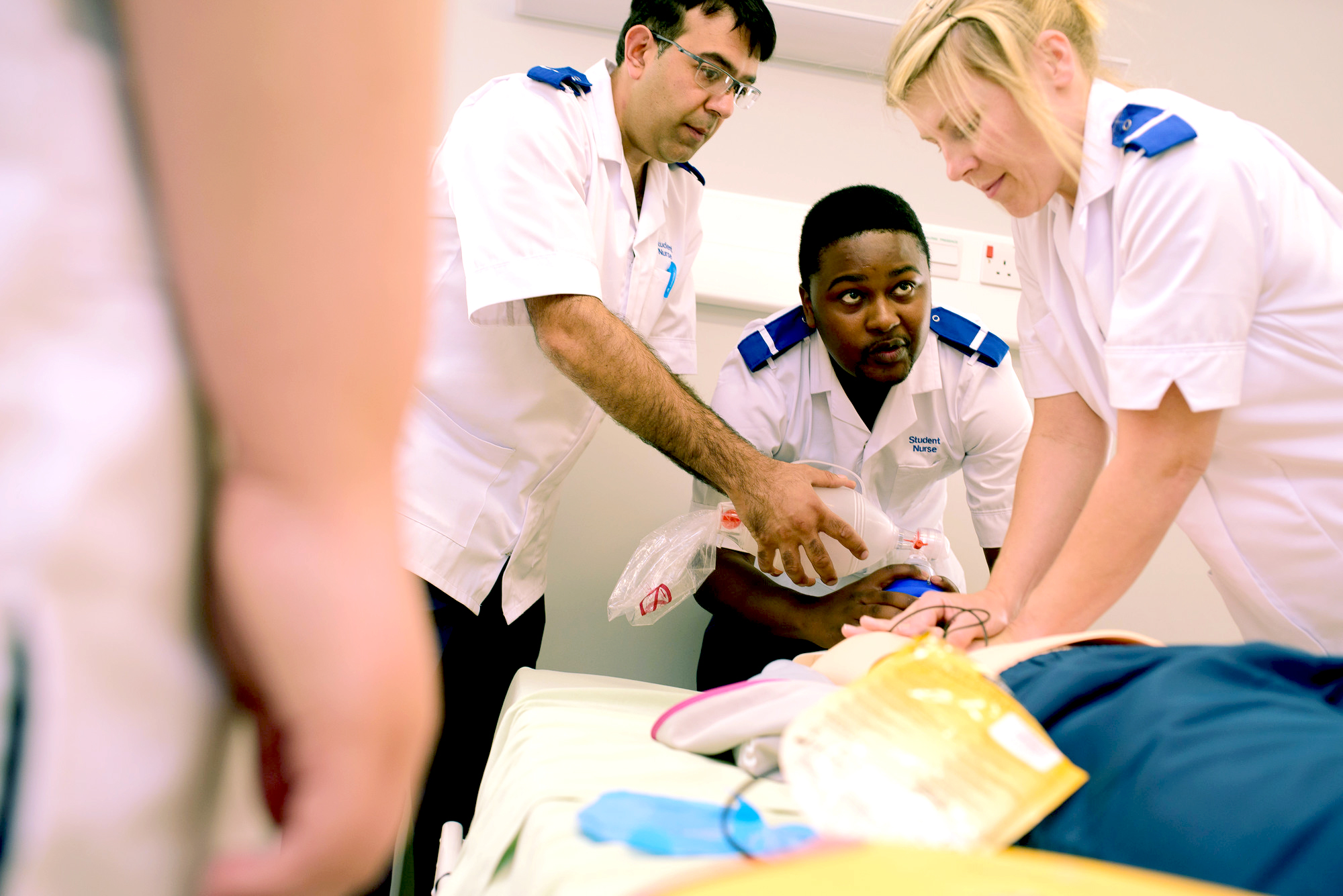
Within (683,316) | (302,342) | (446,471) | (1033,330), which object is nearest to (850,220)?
(683,316)

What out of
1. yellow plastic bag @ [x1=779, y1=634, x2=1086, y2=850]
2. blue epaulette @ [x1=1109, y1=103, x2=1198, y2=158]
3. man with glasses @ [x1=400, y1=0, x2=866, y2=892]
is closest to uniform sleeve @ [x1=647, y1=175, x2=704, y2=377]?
man with glasses @ [x1=400, y1=0, x2=866, y2=892]

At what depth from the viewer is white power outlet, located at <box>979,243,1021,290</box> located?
234 cm

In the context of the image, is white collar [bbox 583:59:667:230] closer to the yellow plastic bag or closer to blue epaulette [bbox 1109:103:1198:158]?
blue epaulette [bbox 1109:103:1198:158]

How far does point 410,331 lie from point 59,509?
11 cm

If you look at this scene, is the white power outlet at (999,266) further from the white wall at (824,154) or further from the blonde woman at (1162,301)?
the blonde woman at (1162,301)

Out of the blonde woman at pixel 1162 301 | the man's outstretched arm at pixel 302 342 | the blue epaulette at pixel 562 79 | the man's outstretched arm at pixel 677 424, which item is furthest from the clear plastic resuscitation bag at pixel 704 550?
the man's outstretched arm at pixel 302 342

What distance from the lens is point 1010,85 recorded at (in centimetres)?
121

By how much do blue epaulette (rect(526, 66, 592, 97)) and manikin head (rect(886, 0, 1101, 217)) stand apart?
0.64m

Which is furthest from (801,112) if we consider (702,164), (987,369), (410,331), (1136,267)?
(410,331)

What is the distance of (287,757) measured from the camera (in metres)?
0.27

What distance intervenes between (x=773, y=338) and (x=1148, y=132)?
1001 millimetres

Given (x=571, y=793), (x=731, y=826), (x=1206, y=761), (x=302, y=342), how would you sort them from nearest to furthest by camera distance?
(x=302, y=342) < (x=1206, y=761) < (x=731, y=826) < (x=571, y=793)

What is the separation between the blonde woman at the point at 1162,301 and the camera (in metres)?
1.06

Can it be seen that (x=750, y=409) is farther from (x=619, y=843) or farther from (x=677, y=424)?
(x=619, y=843)
